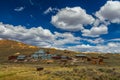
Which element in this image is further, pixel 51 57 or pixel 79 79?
pixel 51 57

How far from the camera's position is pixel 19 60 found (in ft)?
548

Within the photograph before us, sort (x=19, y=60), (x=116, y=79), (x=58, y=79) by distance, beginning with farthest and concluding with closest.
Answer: (x=19, y=60), (x=116, y=79), (x=58, y=79)

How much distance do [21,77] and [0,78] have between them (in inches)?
210

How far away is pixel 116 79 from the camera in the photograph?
5694 cm

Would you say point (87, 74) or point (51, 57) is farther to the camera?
point (51, 57)

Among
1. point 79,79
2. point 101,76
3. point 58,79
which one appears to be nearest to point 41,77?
point 58,79

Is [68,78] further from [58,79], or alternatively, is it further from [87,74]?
[87,74]

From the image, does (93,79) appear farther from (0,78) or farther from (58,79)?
(0,78)

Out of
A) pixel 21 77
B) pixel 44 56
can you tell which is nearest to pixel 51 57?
pixel 44 56

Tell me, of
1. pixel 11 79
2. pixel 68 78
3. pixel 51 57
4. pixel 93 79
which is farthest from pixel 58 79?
pixel 51 57

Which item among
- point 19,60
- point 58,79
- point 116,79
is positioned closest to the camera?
point 58,79

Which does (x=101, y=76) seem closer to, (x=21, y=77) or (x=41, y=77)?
(x=41, y=77)

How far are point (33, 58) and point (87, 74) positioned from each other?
114 meters

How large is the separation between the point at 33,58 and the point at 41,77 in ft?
374
